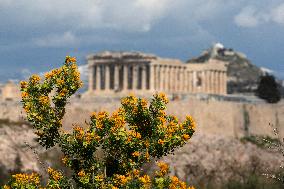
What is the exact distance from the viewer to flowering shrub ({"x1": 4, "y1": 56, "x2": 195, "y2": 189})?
771 inches

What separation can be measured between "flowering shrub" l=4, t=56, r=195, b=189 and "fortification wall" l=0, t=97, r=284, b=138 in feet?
196

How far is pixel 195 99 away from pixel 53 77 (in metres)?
69.0

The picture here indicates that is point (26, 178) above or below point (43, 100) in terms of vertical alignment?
below

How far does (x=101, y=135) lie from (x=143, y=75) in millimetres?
85478

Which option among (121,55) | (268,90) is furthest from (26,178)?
(268,90)

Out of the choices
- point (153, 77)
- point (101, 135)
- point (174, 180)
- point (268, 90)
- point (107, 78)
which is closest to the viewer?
point (174, 180)

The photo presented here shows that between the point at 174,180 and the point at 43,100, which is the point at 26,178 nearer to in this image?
the point at 43,100

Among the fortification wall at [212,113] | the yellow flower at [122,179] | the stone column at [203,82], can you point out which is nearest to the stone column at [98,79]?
the stone column at [203,82]

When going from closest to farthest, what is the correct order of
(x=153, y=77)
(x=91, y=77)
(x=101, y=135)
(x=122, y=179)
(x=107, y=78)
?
(x=122, y=179), (x=101, y=135), (x=153, y=77), (x=107, y=78), (x=91, y=77)

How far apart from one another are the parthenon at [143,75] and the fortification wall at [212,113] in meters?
13.6

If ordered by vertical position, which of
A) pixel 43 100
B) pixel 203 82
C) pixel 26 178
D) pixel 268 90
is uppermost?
pixel 203 82

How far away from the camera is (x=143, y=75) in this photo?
10525 centimetres

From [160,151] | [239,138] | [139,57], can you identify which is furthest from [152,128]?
[139,57]

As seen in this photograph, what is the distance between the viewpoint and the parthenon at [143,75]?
4156 inches
